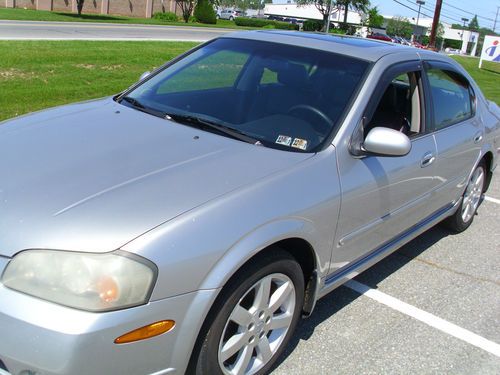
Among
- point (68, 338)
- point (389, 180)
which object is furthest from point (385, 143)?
point (68, 338)

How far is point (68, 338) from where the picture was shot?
1.94 meters

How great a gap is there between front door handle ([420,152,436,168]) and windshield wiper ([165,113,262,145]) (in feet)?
4.25

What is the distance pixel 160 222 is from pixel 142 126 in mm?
1146

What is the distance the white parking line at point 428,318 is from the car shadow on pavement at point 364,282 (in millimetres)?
87

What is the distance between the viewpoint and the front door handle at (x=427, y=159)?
3.69m

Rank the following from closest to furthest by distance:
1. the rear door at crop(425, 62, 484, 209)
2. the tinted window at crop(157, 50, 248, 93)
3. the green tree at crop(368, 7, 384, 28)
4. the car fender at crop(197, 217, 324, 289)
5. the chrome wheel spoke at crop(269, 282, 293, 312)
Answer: the car fender at crop(197, 217, 324, 289) < the chrome wheel spoke at crop(269, 282, 293, 312) < the tinted window at crop(157, 50, 248, 93) < the rear door at crop(425, 62, 484, 209) < the green tree at crop(368, 7, 384, 28)

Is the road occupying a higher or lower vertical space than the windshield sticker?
lower

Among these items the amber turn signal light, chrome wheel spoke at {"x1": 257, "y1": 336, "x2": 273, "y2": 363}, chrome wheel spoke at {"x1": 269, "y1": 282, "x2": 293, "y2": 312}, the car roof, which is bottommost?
chrome wheel spoke at {"x1": 257, "y1": 336, "x2": 273, "y2": 363}

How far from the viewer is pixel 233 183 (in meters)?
2.53

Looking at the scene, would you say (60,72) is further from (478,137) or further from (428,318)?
(428,318)

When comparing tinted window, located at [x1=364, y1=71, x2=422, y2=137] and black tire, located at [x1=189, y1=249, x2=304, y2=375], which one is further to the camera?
tinted window, located at [x1=364, y1=71, x2=422, y2=137]

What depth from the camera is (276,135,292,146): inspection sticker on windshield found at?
3.04 metres

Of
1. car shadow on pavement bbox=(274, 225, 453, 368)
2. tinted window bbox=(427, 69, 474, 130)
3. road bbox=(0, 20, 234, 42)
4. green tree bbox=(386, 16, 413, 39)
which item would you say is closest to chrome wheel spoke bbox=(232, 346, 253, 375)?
car shadow on pavement bbox=(274, 225, 453, 368)

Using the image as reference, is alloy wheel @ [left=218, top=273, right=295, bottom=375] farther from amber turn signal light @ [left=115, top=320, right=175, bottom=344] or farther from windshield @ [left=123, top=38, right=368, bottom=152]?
windshield @ [left=123, top=38, right=368, bottom=152]
